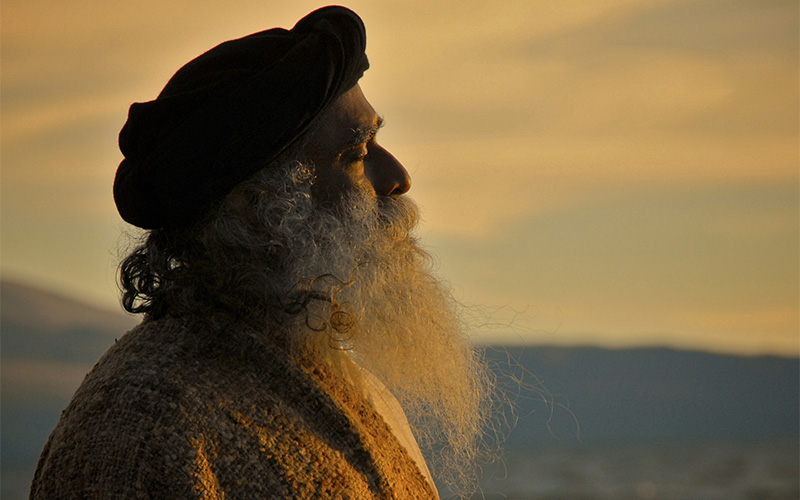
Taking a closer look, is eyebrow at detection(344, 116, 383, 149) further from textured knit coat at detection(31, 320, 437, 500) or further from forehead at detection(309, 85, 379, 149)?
textured knit coat at detection(31, 320, 437, 500)

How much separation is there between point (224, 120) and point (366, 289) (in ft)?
1.99

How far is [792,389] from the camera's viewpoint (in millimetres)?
174125

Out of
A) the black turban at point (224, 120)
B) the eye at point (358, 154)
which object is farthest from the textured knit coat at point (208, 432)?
the eye at point (358, 154)

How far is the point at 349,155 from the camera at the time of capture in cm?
286

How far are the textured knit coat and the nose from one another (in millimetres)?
570

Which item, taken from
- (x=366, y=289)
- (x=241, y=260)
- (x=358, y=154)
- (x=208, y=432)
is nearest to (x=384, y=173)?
(x=358, y=154)

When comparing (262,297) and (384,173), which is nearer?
(262,297)

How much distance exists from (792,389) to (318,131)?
185814 mm

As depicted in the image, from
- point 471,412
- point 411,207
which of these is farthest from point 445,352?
point 411,207

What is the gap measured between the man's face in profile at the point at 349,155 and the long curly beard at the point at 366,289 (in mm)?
40

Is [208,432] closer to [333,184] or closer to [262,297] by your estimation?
[262,297]

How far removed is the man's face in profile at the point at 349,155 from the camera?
9.29 feet

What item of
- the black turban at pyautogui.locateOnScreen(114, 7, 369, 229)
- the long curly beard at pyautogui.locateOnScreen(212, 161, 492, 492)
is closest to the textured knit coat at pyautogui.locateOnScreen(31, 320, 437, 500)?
the long curly beard at pyautogui.locateOnScreen(212, 161, 492, 492)

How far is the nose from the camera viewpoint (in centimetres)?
291
